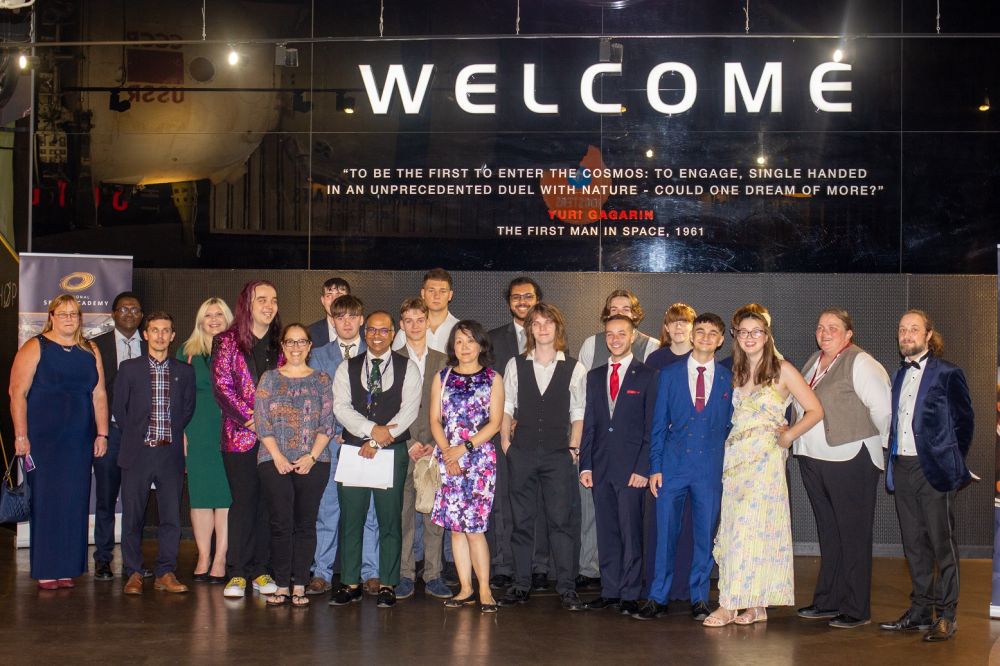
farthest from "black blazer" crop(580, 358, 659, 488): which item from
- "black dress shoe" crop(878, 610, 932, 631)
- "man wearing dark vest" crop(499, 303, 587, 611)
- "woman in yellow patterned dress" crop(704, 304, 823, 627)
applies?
"black dress shoe" crop(878, 610, 932, 631)

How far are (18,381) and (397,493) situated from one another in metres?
2.28

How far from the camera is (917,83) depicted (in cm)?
766

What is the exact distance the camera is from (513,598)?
5.61 meters

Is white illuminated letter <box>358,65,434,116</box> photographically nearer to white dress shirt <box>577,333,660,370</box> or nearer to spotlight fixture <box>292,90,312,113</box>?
spotlight fixture <box>292,90,312,113</box>

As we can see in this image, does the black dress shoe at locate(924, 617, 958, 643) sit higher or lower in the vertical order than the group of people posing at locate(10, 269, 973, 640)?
lower

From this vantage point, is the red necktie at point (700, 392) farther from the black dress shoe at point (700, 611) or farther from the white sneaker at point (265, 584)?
the white sneaker at point (265, 584)

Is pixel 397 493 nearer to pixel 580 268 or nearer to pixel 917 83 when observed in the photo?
pixel 580 268

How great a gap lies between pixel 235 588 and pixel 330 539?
58 centimetres

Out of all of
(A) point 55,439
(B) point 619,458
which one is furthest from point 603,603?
(A) point 55,439

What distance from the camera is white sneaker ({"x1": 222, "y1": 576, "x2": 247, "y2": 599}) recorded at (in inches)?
223

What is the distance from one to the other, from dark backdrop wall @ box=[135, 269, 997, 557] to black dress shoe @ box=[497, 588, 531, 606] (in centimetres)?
239

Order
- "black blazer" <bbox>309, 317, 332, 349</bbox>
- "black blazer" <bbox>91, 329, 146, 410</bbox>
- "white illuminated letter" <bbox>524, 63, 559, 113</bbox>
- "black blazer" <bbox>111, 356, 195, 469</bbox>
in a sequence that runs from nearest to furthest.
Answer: "black blazer" <bbox>111, 356, 195, 469</bbox> → "black blazer" <bbox>309, 317, 332, 349</bbox> → "black blazer" <bbox>91, 329, 146, 410</bbox> → "white illuminated letter" <bbox>524, 63, 559, 113</bbox>

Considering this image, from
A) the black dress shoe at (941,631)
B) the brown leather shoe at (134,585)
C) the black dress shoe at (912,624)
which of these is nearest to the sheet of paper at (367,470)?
the brown leather shoe at (134,585)

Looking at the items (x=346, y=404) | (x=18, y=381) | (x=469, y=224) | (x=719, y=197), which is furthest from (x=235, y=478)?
(x=719, y=197)
